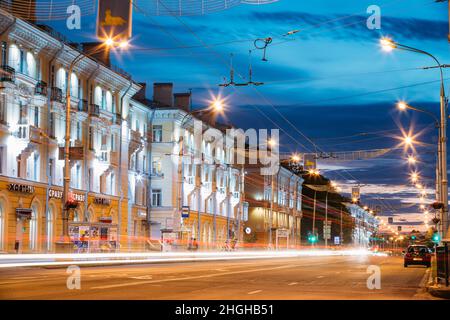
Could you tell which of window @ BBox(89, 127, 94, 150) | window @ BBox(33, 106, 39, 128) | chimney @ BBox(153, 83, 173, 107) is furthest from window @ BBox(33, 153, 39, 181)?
chimney @ BBox(153, 83, 173, 107)

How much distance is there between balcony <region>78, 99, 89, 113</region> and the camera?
56347 mm

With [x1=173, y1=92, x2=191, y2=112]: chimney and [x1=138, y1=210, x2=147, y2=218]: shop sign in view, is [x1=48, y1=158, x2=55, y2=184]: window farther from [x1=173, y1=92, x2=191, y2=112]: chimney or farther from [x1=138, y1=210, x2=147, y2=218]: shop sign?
[x1=173, y1=92, x2=191, y2=112]: chimney

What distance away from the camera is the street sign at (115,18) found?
690 inches

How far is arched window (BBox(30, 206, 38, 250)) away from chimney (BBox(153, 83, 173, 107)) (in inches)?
1226

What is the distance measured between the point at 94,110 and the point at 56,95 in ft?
19.9

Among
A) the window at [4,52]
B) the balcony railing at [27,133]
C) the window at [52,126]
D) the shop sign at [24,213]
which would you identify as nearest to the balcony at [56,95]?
the window at [52,126]

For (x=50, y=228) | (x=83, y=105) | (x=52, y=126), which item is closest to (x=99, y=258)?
(x=50, y=228)

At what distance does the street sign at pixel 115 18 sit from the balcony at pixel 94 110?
4066 centimetres

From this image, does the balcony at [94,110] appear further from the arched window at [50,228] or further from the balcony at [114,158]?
the arched window at [50,228]

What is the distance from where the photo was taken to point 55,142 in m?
53.4
